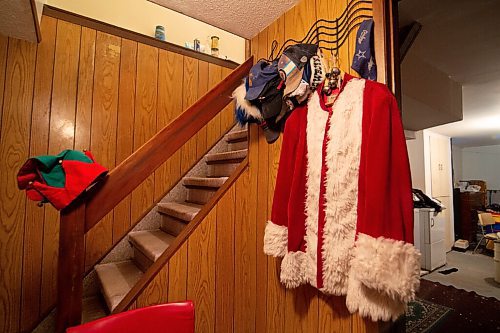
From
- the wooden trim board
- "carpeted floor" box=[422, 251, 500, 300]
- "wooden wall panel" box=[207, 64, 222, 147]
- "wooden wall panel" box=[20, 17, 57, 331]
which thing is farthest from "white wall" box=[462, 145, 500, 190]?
"wooden wall panel" box=[20, 17, 57, 331]

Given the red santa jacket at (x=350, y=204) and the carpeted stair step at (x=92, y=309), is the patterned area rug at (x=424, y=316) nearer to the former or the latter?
the red santa jacket at (x=350, y=204)

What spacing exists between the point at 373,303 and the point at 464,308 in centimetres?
299

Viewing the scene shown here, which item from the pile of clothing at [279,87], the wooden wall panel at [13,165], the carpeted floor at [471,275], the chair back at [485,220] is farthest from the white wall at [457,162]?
the wooden wall panel at [13,165]

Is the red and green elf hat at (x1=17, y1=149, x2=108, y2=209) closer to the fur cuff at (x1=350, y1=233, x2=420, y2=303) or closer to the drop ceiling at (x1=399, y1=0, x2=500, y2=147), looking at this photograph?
the fur cuff at (x1=350, y1=233, x2=420, y2=303)

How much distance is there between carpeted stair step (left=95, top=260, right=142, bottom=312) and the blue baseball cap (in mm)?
1299

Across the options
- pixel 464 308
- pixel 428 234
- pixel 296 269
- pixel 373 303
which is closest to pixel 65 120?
pixel 296 269

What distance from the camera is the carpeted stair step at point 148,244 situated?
1507 mm

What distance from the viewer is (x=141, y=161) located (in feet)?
3.46

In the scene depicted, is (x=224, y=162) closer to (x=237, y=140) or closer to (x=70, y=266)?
(x=237, y=140)

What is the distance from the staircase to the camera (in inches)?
59.1

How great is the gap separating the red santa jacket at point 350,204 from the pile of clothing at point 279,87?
0.09m

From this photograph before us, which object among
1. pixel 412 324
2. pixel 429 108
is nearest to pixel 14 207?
pixel 412 324

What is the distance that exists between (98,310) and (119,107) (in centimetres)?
150

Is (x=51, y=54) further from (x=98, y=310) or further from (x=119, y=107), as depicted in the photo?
(x=98, y=310)
